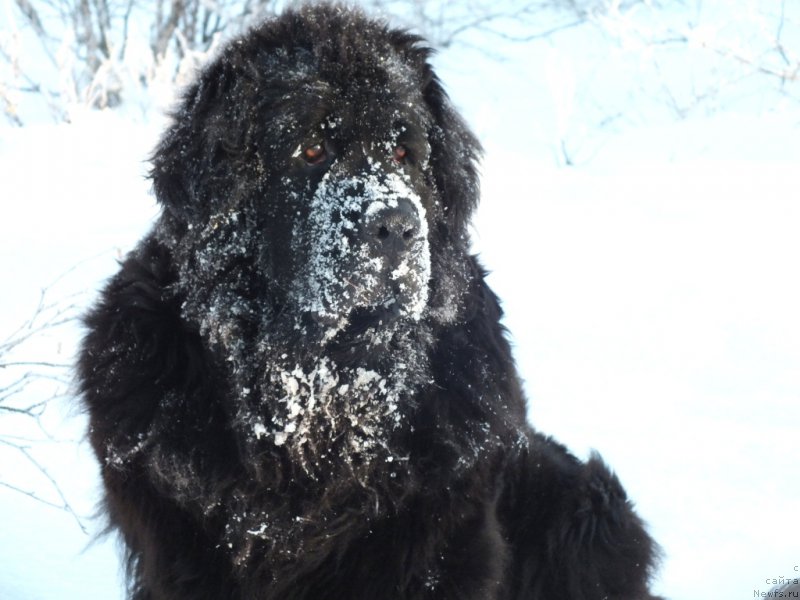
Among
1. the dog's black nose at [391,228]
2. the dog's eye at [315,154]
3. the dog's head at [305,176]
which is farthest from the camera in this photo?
the dog's eye at [315,154]

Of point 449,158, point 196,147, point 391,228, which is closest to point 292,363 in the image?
point 391,228

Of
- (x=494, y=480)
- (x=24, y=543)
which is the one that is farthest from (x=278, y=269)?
(x=24, y=543)

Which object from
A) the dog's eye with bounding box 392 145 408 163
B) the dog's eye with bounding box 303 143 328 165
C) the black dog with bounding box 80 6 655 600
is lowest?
the black dog with bounding box 80 6 655 600

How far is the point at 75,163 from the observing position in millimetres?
7477

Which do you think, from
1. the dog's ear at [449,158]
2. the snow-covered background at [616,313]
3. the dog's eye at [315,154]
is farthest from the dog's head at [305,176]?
the snow-covered background at [616,313]

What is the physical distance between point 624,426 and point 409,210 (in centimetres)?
308

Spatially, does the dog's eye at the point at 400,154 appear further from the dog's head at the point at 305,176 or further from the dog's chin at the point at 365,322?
the dog's chin at the point at 365,322

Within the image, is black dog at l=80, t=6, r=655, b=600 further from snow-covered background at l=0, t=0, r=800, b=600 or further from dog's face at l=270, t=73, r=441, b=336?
snow-covered background at l=0, t=0, r=800, b=600

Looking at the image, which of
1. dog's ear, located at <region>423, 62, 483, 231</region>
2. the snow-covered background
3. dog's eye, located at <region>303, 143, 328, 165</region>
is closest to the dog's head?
dog's eye, located at <region>303, 143, 328, 165</region>

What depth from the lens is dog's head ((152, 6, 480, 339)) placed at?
2.80 m

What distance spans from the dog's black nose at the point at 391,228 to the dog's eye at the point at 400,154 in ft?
1.02

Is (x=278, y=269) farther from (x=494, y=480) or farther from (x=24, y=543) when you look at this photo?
(x=24, y=543)

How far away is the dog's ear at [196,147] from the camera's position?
116 inches

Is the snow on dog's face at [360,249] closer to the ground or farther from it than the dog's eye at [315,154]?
closer to the ground
